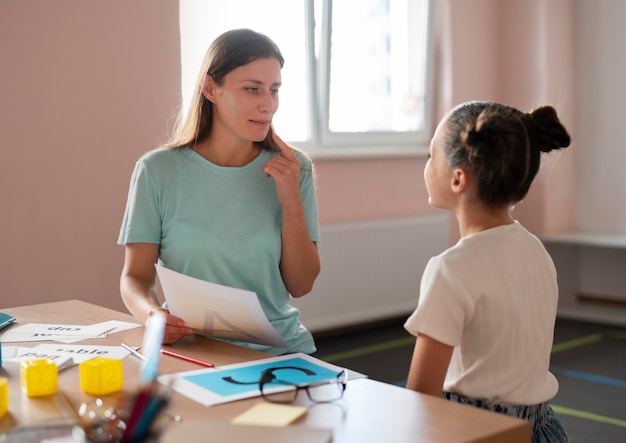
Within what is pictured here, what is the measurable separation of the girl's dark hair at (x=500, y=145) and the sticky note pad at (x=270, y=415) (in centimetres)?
51

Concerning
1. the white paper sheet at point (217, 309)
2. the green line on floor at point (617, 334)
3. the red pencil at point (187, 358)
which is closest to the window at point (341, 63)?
the green line on floor at point (617, 334)

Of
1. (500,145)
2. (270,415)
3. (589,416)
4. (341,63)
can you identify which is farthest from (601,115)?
(270,415)

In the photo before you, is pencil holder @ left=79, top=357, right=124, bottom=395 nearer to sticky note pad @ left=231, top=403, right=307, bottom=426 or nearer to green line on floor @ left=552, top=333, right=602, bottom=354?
sticky note pad @ left=231, top=403, right=307, bottom=426

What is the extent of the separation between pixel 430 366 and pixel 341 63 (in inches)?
131

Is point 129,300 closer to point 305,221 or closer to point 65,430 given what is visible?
point 305,221

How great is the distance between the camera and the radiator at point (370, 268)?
408 centimetres

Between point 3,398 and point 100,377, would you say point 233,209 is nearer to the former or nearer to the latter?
Result: point 100,377

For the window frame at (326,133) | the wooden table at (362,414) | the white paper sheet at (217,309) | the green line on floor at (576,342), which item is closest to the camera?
the wooden table at (362,414)

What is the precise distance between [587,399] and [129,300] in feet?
7.00

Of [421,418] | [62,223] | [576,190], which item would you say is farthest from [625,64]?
[421,418]

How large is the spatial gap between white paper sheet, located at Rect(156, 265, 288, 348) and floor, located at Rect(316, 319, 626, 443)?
63.7 inches

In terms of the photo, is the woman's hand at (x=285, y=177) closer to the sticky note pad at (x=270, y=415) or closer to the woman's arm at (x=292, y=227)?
the woman's arm at (x=292, y=227)

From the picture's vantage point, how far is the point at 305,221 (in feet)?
6.00

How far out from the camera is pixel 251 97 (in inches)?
71.9
